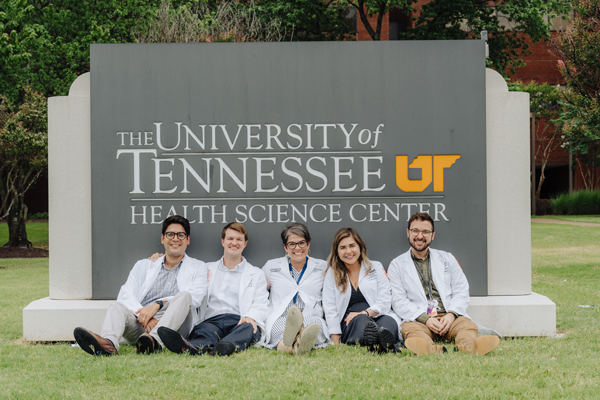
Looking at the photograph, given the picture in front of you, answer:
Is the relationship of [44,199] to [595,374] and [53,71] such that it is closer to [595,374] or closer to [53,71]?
[53,71]

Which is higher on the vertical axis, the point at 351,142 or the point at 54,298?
the point at 351,142

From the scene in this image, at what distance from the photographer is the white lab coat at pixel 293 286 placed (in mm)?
5207

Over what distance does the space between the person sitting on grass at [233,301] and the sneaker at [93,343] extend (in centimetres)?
63

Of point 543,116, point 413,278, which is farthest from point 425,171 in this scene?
point 543,116

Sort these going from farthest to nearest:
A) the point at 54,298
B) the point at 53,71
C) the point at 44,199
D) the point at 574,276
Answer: the point at 44,199 < the point at 53,71 < the point at 574,276 < the point at 54,298

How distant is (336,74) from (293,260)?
203cm

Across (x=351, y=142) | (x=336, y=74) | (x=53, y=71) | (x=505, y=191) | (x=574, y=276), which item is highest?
(x=53, y=71)

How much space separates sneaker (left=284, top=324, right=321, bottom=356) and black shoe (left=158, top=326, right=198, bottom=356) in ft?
2.93

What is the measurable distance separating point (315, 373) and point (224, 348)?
95 cm

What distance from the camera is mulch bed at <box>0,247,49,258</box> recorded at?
52.4 ft

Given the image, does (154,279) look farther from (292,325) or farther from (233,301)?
(292,325)

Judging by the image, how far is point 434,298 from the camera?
16.8 ft

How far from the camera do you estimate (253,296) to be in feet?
17.0

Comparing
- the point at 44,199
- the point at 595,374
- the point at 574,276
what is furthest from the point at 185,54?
the point at 44,199
